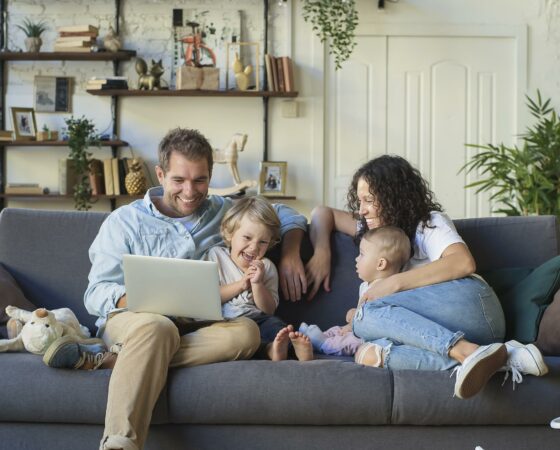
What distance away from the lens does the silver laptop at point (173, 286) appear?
2.37 metres

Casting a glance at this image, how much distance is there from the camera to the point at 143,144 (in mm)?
6066

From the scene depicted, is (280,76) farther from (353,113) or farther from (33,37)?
(33,37)

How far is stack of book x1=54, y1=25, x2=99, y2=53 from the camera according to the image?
5867 mm

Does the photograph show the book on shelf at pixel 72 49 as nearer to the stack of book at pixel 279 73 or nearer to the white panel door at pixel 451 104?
the stack of book at pixel 279 73

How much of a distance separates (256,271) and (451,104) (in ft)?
12.7

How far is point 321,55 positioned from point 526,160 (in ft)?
5.46

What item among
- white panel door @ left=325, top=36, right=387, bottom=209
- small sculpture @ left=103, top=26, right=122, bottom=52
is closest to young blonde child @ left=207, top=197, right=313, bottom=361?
white panel door @ left=325, top=36, right=387, bottom=209

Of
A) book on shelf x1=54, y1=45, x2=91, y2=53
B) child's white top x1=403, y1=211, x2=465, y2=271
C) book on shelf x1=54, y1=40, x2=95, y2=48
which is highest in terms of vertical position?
book on shelf x1=54, y1=40, x2=95, y2=48

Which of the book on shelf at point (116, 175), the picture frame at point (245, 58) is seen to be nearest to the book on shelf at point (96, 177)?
the book on shelf at point (116, 175)

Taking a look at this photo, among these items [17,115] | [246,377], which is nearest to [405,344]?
[246,377]

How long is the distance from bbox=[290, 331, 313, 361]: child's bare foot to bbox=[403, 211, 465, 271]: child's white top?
0.49 metres

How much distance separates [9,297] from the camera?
109 inches

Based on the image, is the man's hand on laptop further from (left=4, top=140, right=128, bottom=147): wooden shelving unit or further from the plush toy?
(left=4, top=140, right=128, bottom=147): wooden shelving unit

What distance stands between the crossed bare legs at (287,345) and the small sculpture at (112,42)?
3.93m
